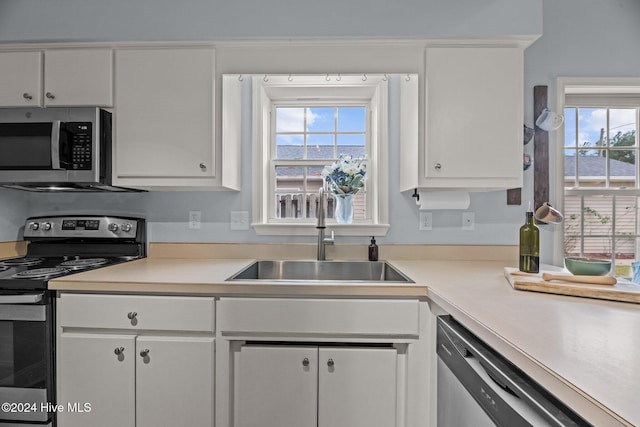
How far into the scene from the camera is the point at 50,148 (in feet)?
5.77

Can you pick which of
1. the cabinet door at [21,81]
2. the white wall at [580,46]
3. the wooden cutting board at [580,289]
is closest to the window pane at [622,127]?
the white wall at [580,46]

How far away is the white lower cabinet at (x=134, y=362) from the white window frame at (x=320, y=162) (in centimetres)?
81

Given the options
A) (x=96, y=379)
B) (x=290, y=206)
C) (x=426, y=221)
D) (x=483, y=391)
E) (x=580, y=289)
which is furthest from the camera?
(x=290, y=206)

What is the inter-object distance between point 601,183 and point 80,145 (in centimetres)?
→ 294

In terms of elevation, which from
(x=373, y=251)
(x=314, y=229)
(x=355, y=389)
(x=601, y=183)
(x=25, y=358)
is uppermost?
(x=601, y=183)

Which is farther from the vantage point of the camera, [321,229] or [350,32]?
[321,229]

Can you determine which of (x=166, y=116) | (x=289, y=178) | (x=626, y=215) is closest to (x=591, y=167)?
(x=626, y=215)

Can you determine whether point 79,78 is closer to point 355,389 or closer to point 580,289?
point 355,389

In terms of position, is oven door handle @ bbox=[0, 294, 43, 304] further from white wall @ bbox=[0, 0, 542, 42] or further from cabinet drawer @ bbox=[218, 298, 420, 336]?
white wall @ bbox=[0, 0, 542, 42]

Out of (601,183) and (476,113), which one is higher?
(476,113)

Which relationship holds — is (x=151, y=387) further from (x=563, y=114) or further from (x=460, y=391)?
(x=563, y=114)

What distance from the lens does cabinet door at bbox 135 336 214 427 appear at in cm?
142

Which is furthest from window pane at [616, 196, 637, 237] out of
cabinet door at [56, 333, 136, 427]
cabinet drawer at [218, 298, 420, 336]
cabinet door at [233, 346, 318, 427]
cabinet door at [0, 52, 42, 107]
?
cabinet door at [0, 52, 42, 107]

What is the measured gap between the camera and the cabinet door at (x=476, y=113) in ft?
5.70
